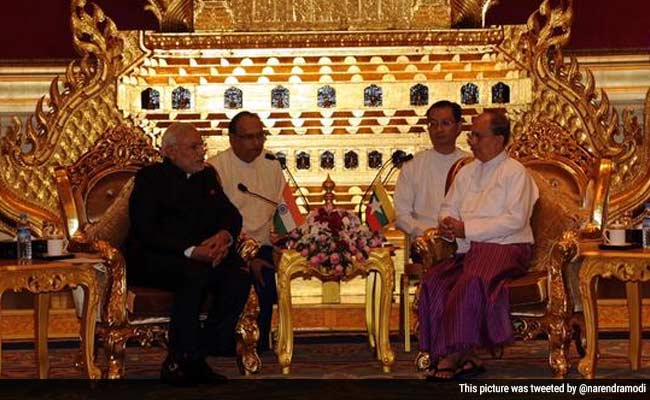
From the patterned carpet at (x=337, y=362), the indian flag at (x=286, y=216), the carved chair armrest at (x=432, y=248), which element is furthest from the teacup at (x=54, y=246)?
the carved chair armrest at (x=432, y=248)

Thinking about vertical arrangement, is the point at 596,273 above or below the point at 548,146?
below

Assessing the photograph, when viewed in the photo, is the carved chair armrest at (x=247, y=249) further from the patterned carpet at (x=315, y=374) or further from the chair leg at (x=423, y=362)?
the chair leg at (x=423, y=362)

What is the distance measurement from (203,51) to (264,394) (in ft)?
11.8

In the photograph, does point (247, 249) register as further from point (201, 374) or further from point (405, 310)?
point (405, 310)

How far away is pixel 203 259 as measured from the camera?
697 centimetres

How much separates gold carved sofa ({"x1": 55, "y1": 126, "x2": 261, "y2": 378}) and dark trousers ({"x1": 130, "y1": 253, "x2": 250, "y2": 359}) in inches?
2.7

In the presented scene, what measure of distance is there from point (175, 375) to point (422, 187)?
201cm

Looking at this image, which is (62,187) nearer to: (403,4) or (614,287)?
(403,4)

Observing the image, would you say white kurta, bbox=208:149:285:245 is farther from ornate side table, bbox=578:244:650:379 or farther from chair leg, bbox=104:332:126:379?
ornate side table, bbox=578:244:650:379

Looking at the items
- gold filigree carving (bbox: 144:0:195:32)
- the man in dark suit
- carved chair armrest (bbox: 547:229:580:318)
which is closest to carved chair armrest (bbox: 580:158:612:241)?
carved chair armrest (bbox: 547:229:580:318)

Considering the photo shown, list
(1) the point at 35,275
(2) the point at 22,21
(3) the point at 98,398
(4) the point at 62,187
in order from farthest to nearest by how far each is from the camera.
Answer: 1. (2) the point at 22,21
2. (4) the point at 62,187
3. (1) the point at 35,275
4. (3) the point at 98,398

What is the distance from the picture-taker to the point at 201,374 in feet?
22.1

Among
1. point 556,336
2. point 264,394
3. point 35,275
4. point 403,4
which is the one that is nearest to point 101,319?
point 35,275

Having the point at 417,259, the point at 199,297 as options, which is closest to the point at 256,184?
the point at 417,259
